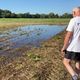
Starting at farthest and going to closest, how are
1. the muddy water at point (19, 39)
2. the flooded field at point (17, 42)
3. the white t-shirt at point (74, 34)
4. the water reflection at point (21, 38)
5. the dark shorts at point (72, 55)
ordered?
the water reflection at point (21, 38) → the muddy water at point (19, 39) → the flooded field at point (17, 42) → the dark shorts at point (72, 55) → the white t-shirt at point (74, 34)

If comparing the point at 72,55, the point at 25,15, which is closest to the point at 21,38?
the point at 72,55

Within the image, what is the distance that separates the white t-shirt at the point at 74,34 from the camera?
5891 mm

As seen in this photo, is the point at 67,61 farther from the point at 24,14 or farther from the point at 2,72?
the point at 24,14

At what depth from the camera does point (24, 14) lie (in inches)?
4564

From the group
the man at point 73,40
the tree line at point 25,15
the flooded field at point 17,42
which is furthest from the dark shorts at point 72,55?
the tree line at point 25,15

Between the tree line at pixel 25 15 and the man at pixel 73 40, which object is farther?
the tree line at pixel 25 15

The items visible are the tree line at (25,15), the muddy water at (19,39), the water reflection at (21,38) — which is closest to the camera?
→ the muddy water at (19,39)

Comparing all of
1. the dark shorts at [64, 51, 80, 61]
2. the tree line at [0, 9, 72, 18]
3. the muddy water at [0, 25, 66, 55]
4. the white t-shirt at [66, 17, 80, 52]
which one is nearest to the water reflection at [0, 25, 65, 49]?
the muddy water at [0, 25, 66, 55]

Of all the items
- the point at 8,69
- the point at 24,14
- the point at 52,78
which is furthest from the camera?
the point at 24,14

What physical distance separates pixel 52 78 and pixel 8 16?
10032cm

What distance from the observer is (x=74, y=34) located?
5996mm

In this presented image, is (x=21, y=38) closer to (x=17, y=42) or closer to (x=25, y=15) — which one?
(x=17, y=42)

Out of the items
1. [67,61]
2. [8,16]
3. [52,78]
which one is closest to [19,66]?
[52,78]

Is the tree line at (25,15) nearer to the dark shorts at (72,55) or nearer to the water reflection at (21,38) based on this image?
the water reflection at (21,38)
